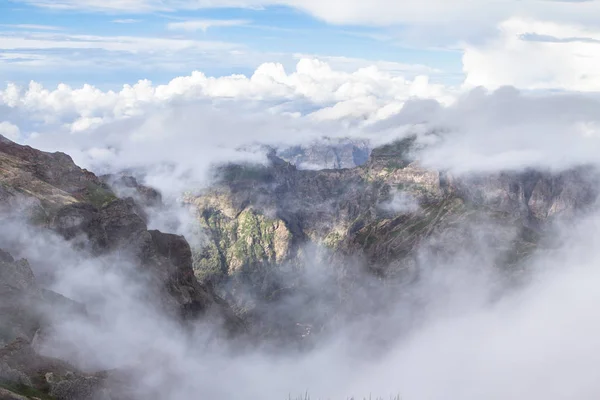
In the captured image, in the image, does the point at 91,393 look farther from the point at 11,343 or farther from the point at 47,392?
the point at 11,343

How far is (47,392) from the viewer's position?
187125 mm

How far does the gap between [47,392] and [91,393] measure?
14292mm

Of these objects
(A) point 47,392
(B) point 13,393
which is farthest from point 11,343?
(B) point 13,393

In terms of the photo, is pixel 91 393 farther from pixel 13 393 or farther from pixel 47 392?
pixel 13 393

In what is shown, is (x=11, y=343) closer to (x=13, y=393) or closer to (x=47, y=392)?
(x=47, y=392)

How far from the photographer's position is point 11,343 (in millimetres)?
197750

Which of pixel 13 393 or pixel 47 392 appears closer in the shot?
pixel 13 393

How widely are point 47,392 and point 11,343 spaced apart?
77.3 feet

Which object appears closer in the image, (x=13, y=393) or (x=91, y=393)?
(x=13, y=393)

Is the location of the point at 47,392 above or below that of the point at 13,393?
below

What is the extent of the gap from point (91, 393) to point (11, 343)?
1255 inches

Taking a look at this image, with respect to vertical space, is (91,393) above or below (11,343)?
below

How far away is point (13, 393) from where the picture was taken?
536 feet

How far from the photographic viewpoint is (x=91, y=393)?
19588 centimetres
